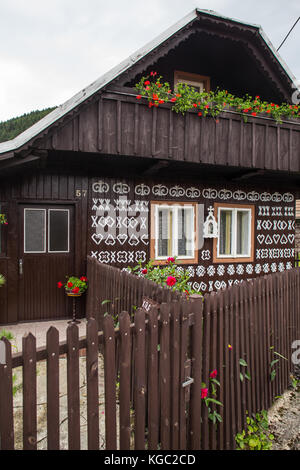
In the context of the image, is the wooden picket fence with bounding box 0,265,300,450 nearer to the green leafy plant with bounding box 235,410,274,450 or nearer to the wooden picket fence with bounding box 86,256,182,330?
the green leafy plant with bounding box 235,410,274,450

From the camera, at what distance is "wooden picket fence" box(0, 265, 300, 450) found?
1939mm

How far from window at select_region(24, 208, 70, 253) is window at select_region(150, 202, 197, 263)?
2.19 meters

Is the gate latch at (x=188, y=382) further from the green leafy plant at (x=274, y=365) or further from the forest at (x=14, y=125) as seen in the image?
the forest at (x=14, y=125)

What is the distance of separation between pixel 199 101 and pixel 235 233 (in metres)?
3.88

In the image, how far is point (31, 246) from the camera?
6.68 m

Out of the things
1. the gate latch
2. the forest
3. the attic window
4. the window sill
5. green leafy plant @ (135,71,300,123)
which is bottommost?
the gate latch


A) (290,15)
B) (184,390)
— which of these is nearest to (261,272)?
(184,390)

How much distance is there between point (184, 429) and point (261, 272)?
23.7 ft

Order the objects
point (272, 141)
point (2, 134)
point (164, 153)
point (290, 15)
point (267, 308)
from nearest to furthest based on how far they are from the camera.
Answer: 1. point (267, 308)
2. point (164, 153)
3. point (272, 141)
4. point (290, 15)
5. point (2, 134)

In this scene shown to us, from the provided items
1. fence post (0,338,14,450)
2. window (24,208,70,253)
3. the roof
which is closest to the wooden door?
window (24,208,70,253)

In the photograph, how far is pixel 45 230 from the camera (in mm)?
6766

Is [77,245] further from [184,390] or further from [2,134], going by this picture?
[2,134]

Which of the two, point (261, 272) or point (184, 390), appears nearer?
point (184, 390)

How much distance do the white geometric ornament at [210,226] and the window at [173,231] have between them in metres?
0.37
